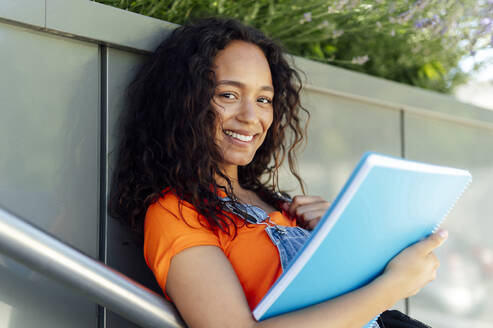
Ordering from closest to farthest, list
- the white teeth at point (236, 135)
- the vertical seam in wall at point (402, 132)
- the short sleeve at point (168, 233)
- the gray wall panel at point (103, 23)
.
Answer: the short sleeve at point (168, 233) → the gray wall panel at point (103, 23) → the white teeth at point (236, 135) → the vertical seam in wall at point (402, 132)

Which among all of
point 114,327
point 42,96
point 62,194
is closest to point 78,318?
point 114,327

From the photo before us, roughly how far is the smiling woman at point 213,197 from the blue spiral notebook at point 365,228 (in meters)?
0.04

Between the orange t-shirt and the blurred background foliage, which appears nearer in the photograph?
the orange t-shirt

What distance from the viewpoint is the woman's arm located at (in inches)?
42.0

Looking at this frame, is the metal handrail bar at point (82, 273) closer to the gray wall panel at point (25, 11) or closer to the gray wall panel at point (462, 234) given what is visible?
the gray wall panel at point (25, 11)

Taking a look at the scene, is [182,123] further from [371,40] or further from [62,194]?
[371,40]

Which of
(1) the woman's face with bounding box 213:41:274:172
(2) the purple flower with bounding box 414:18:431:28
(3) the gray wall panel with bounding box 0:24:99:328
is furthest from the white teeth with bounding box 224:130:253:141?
(2) the purple flower with bounding box 414:18:431:28

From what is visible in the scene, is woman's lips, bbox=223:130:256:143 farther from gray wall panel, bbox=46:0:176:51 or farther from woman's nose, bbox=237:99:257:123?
gray wall panel, bbox=46:0:176:51

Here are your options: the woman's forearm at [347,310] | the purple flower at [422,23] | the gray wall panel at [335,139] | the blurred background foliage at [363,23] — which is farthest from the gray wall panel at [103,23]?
the purple flower at [422,23]

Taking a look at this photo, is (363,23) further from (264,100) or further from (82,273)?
(82,273)

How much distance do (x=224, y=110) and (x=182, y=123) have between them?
13 centimetres

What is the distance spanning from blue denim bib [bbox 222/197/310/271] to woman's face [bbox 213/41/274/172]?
0.55 feet

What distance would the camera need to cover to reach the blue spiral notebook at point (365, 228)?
3.02 ft

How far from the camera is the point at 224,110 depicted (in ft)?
4.91
